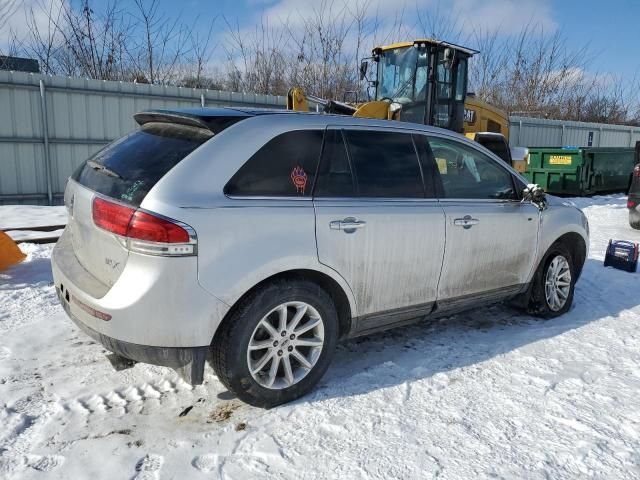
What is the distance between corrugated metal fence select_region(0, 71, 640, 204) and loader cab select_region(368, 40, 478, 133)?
5.74 m

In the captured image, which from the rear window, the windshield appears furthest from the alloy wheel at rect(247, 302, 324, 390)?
the windshield

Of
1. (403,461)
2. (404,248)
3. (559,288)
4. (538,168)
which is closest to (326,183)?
(404,248)

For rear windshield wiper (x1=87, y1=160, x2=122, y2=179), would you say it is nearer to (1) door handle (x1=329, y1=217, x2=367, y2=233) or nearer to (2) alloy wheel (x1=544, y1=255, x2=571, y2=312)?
(1) door handle (x1=329, y1=217, x2=367, y2=233)

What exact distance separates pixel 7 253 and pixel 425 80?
25.2 ft

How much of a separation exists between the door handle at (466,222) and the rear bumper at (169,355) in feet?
6.76

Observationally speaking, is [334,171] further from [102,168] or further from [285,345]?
[102,168]

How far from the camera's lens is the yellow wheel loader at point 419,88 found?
9.91m

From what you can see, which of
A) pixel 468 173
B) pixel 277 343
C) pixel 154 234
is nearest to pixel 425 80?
pixel 468 173

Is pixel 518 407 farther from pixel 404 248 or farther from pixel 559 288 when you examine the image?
pixel 559 288

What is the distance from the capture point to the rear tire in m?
4.84

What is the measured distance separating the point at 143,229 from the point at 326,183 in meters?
1.17

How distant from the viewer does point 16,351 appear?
3.86 meters


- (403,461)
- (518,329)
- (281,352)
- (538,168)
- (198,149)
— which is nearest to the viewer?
(403,461)

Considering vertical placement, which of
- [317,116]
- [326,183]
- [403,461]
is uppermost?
[317,116]
